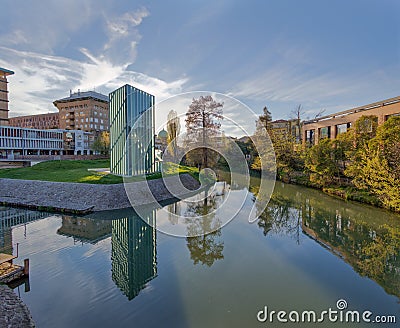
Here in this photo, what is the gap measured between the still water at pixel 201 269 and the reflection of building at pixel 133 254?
4 centimetres

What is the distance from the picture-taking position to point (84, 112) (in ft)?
167

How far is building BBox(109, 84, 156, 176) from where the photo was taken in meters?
16.5

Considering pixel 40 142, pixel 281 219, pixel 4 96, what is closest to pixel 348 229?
pixel 281 219

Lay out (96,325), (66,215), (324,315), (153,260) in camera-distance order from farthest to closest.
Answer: (66,215) < (153,260) < (324,315) < (96,325)

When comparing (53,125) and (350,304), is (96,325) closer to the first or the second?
(350,304)

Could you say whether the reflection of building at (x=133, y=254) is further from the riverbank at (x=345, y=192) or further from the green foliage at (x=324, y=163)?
the green foliage at (x=324, y=163)

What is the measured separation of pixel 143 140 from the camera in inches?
687

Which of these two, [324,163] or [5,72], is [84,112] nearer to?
[5,72]

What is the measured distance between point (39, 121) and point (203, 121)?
58671mm

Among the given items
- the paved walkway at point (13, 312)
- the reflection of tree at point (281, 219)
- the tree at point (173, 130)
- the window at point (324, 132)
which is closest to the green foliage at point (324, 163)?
the reflection of tree at point (281, 219)

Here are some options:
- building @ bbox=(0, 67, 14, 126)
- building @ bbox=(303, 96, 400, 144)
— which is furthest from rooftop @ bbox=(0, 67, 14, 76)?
building @ bbox=(303, 96, 400, 144)

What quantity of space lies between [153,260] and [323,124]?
2337 centimetres

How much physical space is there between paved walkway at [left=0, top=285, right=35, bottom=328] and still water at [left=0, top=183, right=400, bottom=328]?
0.18 m

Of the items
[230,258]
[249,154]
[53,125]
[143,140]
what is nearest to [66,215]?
[143,140]
